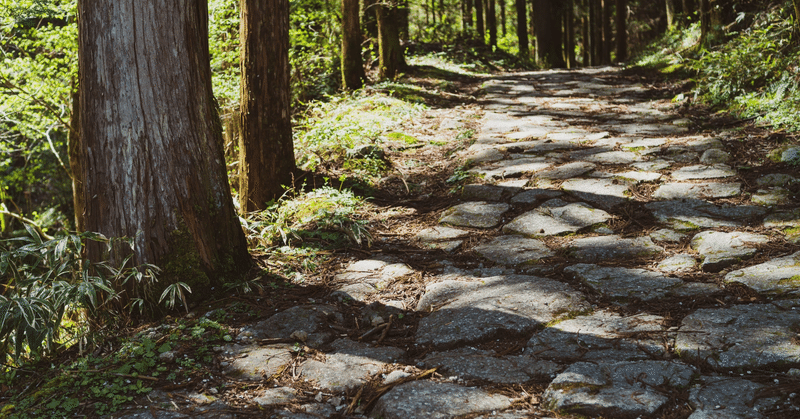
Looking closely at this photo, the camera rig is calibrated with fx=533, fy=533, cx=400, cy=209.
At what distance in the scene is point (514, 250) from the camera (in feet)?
11.7

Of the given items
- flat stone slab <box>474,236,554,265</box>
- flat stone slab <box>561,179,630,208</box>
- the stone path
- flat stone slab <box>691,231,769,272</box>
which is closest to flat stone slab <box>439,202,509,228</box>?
the stone path

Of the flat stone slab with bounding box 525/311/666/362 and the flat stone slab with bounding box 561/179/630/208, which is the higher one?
the flat stone slab with bounding box 561/179/630/208

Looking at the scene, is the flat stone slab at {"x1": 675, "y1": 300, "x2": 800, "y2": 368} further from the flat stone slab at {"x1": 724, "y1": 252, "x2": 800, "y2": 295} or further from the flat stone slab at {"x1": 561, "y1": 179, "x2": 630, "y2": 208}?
the flat stone slab at {"x1": 561, "y1": 179, "x2": 630, "y2": 208}

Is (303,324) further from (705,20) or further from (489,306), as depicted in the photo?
(705,20)

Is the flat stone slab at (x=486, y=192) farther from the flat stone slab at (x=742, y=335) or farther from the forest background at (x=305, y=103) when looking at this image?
the flat stone slab at (x=742, y=335)

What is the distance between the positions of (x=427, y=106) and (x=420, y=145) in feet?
6.90

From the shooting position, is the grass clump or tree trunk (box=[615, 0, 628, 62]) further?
tree trunk (box=[615, 0, 628, 62])

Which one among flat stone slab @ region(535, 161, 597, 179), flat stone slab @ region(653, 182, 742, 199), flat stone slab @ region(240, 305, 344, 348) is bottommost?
flat stone slab @ region(240, 305, 344, 348)

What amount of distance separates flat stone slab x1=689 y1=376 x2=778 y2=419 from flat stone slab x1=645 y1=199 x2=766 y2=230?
1.78 m

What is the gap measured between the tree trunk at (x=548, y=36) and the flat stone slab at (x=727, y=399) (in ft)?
52.8

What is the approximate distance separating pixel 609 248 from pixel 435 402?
189cm

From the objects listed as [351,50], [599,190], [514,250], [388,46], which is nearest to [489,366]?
[514,250]

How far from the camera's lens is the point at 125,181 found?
2.86 m

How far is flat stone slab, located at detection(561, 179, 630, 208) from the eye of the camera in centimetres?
412
